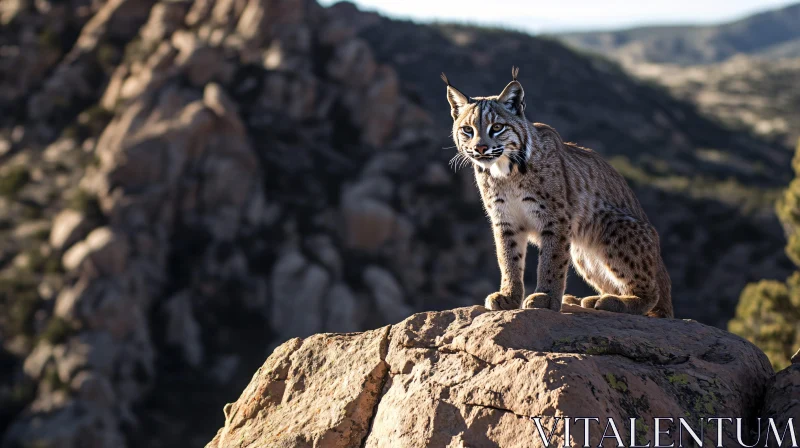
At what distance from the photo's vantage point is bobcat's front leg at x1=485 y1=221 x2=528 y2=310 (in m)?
9.38

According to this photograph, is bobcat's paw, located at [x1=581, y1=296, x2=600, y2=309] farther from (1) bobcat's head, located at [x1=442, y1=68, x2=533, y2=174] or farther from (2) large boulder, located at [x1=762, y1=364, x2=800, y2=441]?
(2) large boulder, located at [x1=762, y1=364, x2=800, y2=441]

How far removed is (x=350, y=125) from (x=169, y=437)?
27580mm

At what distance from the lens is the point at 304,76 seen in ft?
209

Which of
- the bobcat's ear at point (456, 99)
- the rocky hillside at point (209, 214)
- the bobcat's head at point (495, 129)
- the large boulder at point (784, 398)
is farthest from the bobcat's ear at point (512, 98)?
the rocky hillside at point (209, 214)

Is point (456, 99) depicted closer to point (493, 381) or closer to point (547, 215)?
point (547, 215)

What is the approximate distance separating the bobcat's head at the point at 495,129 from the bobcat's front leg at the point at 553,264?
83 centimetres

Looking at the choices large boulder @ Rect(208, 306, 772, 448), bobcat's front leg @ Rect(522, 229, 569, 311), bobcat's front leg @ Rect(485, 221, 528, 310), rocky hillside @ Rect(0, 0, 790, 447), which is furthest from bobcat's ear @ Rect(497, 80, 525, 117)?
rocky hillside @ Rect(0, 0, 790, 447)

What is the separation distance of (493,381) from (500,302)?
2.65 m

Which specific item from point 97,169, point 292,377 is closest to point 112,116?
point 97,169

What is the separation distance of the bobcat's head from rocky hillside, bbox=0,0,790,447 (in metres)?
38.1

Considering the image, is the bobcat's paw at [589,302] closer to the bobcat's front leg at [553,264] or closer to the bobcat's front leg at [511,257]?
the bobcat's front leg at [553,264]

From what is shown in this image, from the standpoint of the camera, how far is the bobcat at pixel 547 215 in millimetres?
9125

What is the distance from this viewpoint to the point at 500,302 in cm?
909

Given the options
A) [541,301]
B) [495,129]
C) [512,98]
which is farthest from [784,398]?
[512,98]
